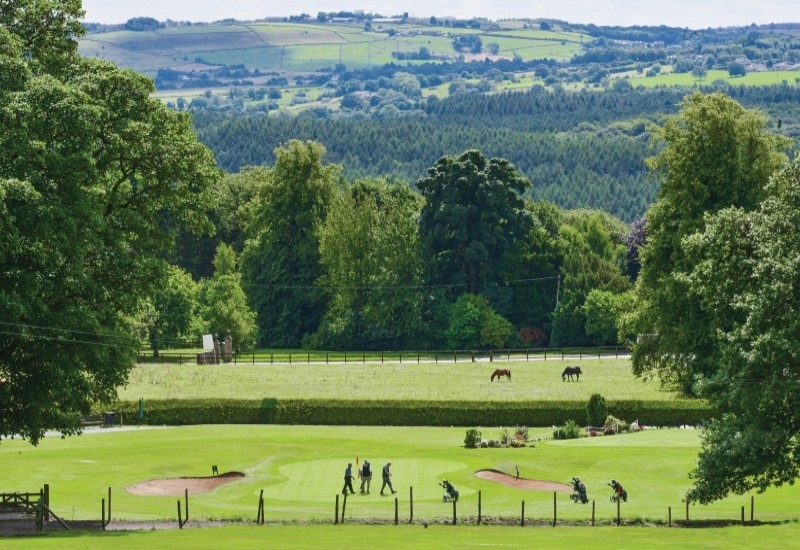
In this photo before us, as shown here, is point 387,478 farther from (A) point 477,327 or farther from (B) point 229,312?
(A) point 477,327

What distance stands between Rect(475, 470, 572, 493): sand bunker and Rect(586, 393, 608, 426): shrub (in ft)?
71.1

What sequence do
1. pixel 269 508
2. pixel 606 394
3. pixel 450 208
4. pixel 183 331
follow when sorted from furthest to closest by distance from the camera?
pixel 450 208
pixel 183 331
pixel 606 394
pixel 269 508

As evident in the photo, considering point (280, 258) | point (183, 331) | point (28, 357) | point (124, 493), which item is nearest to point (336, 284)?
point (280, 258)

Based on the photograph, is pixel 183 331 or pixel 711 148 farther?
pixel 183 331

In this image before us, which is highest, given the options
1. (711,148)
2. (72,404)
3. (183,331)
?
(711,148)

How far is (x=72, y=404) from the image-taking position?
62.0 m

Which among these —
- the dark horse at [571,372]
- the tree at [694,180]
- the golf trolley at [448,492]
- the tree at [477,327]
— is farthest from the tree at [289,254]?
the golf trolley at [448,492]

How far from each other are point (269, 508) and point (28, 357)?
12.1 metres

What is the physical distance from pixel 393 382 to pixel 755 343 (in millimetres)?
66722

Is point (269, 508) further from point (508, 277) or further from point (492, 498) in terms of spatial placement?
point (508, 277)

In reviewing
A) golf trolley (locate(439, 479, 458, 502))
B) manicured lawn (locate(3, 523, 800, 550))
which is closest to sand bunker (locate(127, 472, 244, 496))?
golf trolley (locate(439, 479, 458, 502))

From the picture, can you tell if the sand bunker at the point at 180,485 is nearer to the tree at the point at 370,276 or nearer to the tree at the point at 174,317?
the tree at the point at 174,317

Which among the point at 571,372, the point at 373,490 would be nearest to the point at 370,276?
the point at 571,372

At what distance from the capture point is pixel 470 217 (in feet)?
519
